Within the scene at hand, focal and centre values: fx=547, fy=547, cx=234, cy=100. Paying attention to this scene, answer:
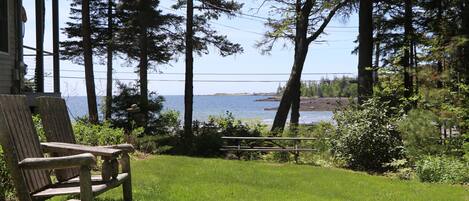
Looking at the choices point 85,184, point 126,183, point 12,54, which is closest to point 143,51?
point 12,54

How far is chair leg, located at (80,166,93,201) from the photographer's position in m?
4.21

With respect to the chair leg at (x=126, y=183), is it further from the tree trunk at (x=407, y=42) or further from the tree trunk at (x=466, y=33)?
the tree trunk at (x=407, y=42)

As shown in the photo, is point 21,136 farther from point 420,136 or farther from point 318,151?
point 318,151

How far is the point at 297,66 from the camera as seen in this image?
23672mm

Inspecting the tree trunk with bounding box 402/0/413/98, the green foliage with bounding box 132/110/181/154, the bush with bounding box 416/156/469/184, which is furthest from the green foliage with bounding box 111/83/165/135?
the bush with bounding box 416/156/469/184

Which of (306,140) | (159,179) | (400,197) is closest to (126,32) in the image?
(306,140)

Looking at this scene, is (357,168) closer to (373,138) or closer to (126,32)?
(373,138)

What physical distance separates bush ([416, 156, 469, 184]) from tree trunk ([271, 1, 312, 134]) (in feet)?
36.3

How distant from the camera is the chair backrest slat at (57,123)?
5203 millimetres

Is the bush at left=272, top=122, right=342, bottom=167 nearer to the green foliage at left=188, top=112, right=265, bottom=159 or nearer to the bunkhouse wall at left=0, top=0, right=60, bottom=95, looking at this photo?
the green foliage at left=188, top=112, right=265, bottom=159

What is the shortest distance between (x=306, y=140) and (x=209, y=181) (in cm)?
736

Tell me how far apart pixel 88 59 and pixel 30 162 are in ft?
59.6

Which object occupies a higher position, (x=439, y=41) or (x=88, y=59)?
(x=439, y=41)

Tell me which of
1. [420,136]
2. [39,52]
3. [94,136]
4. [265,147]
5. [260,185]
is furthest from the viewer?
[265,147]
